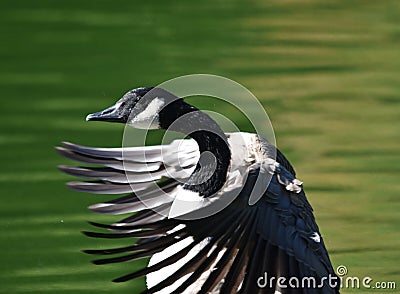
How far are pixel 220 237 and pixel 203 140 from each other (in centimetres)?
67

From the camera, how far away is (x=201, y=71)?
36.1 feet

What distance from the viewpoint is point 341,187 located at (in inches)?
333

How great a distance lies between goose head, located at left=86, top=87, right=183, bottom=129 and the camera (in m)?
5.50

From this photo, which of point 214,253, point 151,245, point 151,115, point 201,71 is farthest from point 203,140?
point 201,71

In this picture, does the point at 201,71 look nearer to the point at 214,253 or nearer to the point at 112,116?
the point at 112,116

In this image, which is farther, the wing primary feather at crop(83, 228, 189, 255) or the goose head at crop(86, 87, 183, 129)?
the goose head at crop(86, 87, 183, 129)

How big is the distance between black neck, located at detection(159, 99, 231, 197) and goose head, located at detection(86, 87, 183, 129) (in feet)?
0.08

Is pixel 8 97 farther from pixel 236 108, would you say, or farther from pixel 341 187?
pixel 341 187

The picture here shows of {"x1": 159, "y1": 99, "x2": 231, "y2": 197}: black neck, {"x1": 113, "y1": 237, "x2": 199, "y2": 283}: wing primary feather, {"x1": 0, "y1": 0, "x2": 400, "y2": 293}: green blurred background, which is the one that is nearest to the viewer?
{"x1": 113, "y1": 237, "x2": 199, "y2": 283}: wing primary feather

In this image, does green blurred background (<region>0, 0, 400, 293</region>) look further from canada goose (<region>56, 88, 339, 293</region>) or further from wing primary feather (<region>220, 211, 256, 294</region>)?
wing primary feather (<region>220, 211, 256, 294</region>)

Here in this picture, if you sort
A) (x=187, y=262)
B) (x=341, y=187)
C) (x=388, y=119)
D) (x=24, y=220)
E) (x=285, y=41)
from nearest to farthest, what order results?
(x=187, y=262)
(x=24, y=220)
(x=341, y=187)
(x=388, y=119)
(x=285, y=41)

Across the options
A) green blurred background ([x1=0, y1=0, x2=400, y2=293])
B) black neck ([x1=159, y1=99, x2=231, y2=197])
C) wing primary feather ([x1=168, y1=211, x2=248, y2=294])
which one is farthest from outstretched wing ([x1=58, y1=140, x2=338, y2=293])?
green blurred background ([x1=0, y1=0, x2=400, y2=293])

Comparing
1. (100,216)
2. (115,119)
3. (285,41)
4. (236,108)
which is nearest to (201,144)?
(115,119)

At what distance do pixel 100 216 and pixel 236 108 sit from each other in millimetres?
2631
